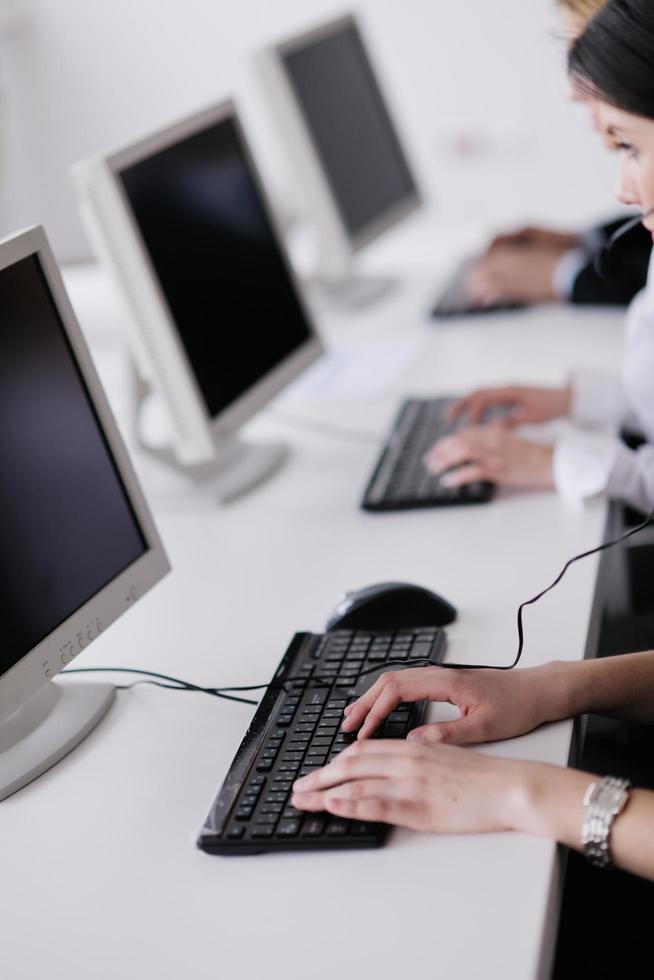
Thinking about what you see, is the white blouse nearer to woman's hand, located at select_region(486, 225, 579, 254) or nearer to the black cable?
the black cable

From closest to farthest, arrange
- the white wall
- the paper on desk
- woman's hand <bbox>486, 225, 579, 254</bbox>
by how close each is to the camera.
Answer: the paper on desk, woman's hand <bbox>486, 225, 579, 254</bbox>, the white wall

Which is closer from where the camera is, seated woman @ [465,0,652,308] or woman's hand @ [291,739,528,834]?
woman's hand @ [291,739,528,834]

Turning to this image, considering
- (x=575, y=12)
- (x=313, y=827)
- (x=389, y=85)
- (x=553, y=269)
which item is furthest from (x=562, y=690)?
(x=389, y=85)

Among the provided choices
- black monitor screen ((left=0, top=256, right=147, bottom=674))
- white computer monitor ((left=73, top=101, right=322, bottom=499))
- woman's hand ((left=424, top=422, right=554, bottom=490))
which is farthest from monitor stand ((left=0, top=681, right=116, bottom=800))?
woman's hand ((left=424, top=422, right=554, bottom=490))

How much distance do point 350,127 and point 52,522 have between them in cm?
148

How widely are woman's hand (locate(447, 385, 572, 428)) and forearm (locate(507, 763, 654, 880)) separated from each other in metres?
0.82

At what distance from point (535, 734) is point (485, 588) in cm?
27

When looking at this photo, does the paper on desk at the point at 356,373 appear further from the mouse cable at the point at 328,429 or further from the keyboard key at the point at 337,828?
the keyboard key at the point at 337,828

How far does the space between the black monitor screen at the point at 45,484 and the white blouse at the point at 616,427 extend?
54 cm

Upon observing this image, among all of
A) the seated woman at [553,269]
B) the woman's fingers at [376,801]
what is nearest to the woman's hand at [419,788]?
the woman's fingers at [376,801]

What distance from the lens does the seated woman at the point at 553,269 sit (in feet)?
6.67

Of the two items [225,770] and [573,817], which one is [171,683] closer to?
[225,770]

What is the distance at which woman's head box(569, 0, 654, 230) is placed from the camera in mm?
1108

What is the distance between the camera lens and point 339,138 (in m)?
2.29
